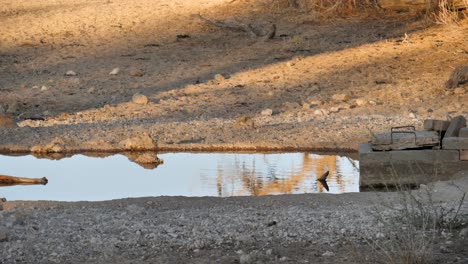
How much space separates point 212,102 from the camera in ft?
43.4

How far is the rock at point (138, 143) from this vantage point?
1081 cm

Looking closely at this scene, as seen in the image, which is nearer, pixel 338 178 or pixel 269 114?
pixel 338 178

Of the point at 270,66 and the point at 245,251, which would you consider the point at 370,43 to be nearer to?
the point at 270,66

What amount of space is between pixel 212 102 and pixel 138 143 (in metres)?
2.56

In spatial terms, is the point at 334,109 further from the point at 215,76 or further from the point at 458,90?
the point at 215,76

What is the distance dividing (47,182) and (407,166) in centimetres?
332

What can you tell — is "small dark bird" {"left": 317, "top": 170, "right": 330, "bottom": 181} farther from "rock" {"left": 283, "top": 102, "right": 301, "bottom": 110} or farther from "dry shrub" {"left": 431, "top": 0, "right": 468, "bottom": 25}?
"dry shrub" {"left": 431, "top": 0, "right": 468, "bottom": 25}

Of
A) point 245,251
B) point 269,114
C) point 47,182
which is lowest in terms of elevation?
point 245,251

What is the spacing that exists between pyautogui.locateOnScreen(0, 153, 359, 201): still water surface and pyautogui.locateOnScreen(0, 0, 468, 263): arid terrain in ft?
1.55

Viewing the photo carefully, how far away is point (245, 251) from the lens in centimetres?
635

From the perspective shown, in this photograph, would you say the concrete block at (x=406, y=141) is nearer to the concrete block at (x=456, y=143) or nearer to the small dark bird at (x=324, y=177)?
the concrete block at (x=456, y=143)

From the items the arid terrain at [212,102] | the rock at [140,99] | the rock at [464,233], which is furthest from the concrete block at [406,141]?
the rock at [140,99]

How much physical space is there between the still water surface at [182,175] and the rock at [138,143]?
223 mm

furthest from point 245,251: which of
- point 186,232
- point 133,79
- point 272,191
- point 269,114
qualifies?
point 133,79
